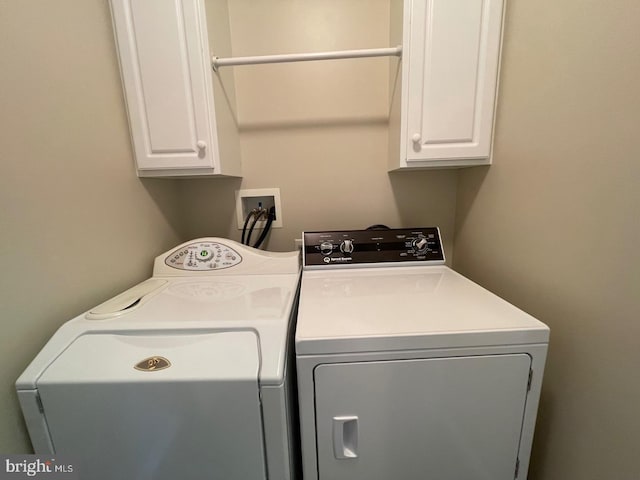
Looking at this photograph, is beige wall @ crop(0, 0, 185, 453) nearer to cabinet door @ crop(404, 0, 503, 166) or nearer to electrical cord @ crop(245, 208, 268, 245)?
electrical cord @ crop(245, 208, 268, 245)

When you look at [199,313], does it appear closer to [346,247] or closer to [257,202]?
[346,247]

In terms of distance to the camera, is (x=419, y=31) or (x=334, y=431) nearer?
(x=334, y=431)

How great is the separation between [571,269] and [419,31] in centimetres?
96

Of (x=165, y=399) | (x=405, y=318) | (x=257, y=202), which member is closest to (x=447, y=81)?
(x=405, y=318)

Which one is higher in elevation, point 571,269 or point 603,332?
point 571,269

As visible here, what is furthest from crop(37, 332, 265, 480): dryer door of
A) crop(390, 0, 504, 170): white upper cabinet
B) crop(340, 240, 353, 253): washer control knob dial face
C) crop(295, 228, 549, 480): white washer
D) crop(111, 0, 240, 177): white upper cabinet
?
crop(390, 0, 504, 170): white upper cabinet

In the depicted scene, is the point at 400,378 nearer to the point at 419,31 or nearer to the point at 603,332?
the point at 603,332

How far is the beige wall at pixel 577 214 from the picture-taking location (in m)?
0.62

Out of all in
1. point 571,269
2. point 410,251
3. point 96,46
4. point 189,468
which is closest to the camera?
point 189,468

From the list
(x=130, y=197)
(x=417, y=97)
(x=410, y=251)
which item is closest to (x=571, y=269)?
(x=410, y=251)

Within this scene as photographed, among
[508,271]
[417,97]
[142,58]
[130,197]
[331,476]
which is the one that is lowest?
[331,476]

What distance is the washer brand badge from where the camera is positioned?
2.06 feet

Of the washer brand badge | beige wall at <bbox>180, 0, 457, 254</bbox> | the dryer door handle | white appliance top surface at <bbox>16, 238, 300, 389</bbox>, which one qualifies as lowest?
the dryer door handle

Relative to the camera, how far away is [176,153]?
43.6 inches
